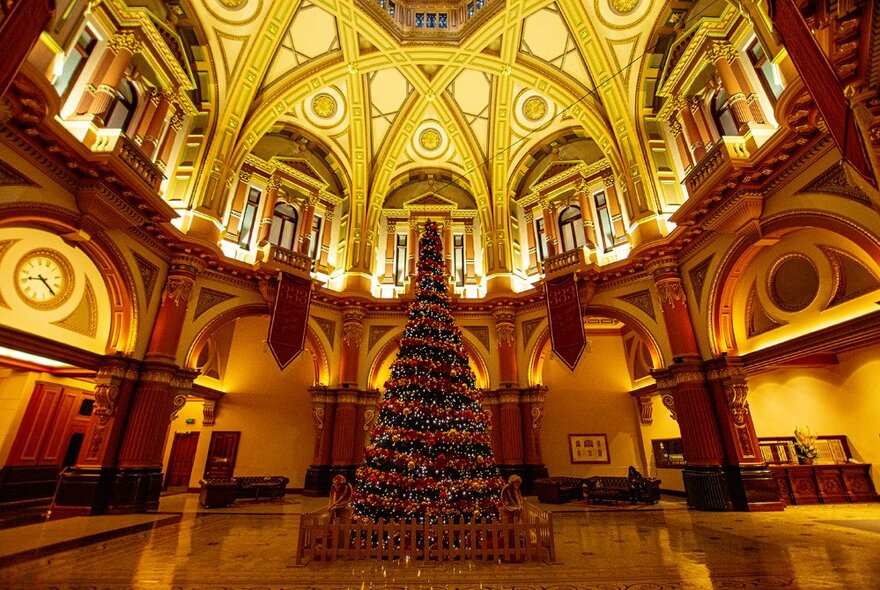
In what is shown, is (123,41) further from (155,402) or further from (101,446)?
(101,446)

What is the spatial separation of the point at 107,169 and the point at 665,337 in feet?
48.1

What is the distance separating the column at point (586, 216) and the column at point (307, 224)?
10.6 meters

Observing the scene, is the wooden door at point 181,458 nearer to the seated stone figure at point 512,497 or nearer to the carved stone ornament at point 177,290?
the carved stone ornament at point 177,290

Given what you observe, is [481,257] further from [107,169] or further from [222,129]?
[107,169]

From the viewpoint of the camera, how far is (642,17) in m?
12.4

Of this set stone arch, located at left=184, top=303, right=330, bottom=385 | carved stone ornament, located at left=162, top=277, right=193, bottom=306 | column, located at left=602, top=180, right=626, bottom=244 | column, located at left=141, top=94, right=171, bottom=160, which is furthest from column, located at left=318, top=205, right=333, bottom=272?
column, located at left=602, top=180, right=626, bottom=244

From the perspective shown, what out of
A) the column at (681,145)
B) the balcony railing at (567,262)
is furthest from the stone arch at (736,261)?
the balcony railing at (567,262)

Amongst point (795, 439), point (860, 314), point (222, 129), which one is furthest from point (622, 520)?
point (222, 129)

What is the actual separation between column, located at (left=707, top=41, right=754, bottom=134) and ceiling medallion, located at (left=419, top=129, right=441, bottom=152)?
969 cm

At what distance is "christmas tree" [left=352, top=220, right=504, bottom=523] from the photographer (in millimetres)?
6602

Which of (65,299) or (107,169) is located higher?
(107,169)

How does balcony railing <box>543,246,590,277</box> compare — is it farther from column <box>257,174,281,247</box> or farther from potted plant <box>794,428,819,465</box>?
column <box>257,174,281,247</box>

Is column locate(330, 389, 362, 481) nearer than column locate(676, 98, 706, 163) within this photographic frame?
No

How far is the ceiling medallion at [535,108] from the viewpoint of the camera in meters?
15.6
